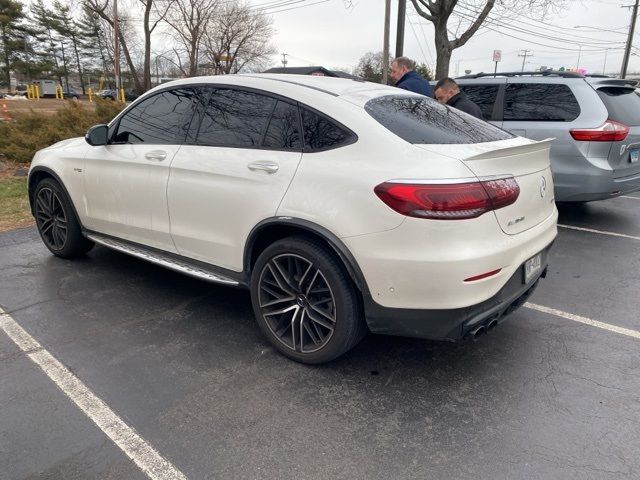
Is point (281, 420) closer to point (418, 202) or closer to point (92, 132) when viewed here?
A: point (418, 202)

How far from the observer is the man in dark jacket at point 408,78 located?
20.2ft

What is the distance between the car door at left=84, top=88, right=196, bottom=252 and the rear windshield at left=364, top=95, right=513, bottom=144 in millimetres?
1478

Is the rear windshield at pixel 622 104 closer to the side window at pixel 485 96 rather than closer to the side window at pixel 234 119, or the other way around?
the side window at pixel 485 96

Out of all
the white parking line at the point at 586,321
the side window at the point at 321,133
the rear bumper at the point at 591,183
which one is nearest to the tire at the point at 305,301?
the side window at the point at 321,133

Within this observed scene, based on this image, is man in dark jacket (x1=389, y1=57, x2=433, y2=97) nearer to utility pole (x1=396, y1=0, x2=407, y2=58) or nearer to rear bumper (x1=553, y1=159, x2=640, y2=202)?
rear bumper (x1=553, y1=159, x2=640, y2=202)

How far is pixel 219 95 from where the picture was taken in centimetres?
343

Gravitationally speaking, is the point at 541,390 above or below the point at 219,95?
below

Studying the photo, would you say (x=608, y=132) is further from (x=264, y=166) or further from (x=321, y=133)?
(x=264, y=166)

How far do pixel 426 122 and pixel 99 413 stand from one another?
8.08 ft

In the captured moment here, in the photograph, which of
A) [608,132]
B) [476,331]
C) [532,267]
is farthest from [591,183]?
[476,331]

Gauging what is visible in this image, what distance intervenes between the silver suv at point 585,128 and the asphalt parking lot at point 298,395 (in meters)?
2.09

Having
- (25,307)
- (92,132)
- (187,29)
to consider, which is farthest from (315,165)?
(187,29)

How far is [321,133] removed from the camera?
2865mm

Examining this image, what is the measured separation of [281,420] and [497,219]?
153cm
